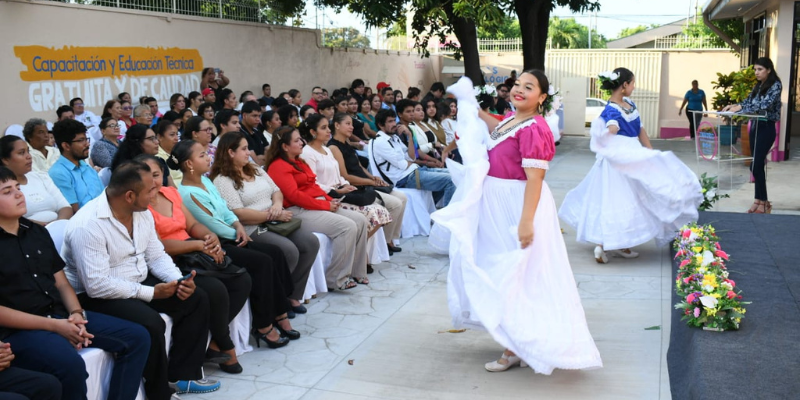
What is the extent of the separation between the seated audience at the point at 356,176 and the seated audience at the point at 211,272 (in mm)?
2613

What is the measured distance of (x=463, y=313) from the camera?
4.68 metres

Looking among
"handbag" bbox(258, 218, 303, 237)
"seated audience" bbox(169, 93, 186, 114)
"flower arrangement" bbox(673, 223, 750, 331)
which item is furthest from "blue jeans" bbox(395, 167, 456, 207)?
"flower arrangement" bbox(673, 223, 750, 331)

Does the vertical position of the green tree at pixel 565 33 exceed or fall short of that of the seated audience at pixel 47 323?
it exceeds it

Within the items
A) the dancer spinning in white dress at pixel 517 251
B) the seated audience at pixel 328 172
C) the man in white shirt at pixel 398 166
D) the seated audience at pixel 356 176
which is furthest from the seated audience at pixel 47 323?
the man in white shirt at pixel 398 166

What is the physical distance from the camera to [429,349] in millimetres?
5125

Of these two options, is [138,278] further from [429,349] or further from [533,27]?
[533,27]

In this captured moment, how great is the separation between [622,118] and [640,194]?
2.20 feet

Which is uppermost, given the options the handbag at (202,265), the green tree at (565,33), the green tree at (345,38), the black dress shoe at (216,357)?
the green tree at (565,33)

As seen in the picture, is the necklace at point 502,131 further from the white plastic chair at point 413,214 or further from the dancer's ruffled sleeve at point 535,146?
the white plastic chair at point 413,214

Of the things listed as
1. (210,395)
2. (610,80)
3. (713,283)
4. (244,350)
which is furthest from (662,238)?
(210,395)

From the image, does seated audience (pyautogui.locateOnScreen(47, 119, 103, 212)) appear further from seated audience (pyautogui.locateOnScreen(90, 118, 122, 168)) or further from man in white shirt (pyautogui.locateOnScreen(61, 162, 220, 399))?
man in white shirt (pyautogui.locateOnScreen(61, 162, 220, 399))

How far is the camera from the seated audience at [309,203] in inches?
248

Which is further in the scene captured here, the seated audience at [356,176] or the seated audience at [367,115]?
the seated audience at [367,115]

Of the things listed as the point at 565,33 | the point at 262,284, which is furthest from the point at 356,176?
the point at 565,33
